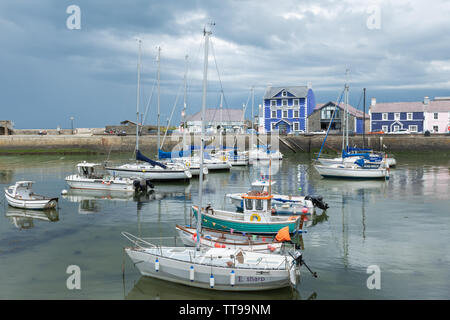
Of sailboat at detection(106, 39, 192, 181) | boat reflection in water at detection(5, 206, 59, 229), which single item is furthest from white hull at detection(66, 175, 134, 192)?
boat reflection in water at detection(5, 206, 59, 229)

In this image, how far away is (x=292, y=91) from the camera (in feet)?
273

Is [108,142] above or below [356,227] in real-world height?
above

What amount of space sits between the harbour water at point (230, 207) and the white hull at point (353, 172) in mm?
3132

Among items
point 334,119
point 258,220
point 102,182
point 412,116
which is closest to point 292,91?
point 334,119

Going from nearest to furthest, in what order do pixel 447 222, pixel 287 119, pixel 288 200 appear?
pixel 447 222
pixel 288 200
pixel 287 119

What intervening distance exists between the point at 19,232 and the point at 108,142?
55.5 m

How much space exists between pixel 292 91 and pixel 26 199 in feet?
212

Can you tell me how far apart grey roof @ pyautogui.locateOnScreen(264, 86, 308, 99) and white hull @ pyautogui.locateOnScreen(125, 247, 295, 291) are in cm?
7069

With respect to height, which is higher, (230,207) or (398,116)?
(398,116)

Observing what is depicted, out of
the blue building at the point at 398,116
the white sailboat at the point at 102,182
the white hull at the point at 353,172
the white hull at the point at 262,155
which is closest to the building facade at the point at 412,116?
the blue building at the point at 398,116

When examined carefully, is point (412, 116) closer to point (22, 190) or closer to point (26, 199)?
point (22, 190)

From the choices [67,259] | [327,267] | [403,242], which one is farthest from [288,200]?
[67,259]
